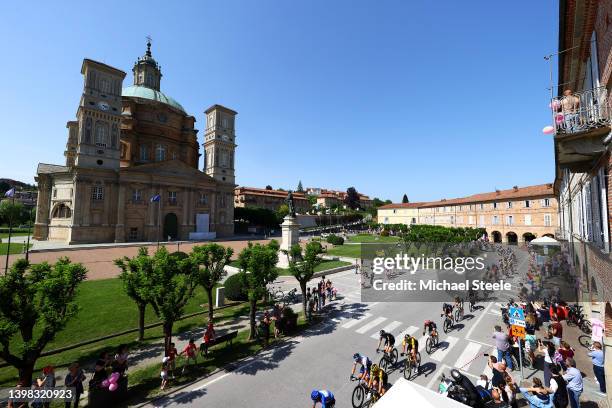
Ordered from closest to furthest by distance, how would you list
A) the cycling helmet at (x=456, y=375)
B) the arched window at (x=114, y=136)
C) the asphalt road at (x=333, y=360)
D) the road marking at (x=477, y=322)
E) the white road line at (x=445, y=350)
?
the cycling helmet at (x=456, y=375) < the asphalt road at (x=333, y=360) < the white road line at (x=445, y=350) < the road marking at (x=477, y=322) < the arched window at (x=114, y=136)

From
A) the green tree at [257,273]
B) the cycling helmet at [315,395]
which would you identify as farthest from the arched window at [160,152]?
the cycling helmet at [315,395]

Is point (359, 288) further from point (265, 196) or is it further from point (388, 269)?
point (265, 196)

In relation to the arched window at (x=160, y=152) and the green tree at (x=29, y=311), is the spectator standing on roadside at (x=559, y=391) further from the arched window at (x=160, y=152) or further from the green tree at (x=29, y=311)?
the arched window at (x=160, y=152)

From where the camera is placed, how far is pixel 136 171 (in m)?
44.7

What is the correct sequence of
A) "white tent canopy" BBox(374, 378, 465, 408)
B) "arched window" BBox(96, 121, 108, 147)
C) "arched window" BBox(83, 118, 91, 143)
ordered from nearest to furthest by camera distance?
1. "white tent canopy" BBox(374, 378, 465, 408)
2. "arched window" BBox(83, 118, 91, 143)
3. "arched window" BBox(96, 121, 108, 147)

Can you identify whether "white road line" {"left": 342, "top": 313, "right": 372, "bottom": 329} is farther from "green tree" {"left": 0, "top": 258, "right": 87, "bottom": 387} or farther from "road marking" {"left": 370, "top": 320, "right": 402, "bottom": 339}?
"green tree" {"left": 0, "top": 258, "right": 87, "bottom": 387}

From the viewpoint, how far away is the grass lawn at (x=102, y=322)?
10.5 metres

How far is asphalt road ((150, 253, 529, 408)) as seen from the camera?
8.44 m

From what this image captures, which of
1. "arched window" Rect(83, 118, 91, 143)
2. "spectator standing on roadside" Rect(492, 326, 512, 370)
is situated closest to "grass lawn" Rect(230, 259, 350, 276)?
"spectator standing on roadside" Rect(492, 326, 512, 370)

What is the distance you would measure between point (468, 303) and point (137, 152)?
55.9 meters

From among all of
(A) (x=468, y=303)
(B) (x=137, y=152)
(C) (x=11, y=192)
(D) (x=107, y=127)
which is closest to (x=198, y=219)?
(B) (x=137, y=152)

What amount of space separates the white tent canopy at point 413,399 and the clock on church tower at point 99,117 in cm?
5024

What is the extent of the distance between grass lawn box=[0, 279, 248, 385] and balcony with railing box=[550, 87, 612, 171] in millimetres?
14683

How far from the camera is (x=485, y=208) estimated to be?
54719mm
